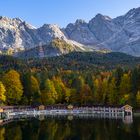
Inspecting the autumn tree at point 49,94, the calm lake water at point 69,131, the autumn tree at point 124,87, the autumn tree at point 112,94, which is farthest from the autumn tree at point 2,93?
the autumn tree at point 124,87

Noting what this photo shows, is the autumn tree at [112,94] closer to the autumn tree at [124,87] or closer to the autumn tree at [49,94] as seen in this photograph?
the autumn tree at [124,87]

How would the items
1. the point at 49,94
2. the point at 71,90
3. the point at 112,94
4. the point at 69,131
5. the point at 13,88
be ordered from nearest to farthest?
the point at 69,131 → the point at 112,94 → the point at 13,88 → the point at 49,94 → the point at 71,90

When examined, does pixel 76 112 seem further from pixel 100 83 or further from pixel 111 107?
pixel 100 83

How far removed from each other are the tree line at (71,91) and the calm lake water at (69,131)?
130 feet

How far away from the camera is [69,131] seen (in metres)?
97.1

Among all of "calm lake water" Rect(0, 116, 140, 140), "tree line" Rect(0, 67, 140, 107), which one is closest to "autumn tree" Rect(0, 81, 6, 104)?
"tree line" Rect(0, 67, 140, 107)

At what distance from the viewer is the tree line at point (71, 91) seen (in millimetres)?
153250

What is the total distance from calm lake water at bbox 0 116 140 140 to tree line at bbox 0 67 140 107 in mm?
39548

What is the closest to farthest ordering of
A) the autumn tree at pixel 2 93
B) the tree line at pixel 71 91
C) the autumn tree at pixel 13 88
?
1. the autumn tree at pixel 2 93
2. the tree line at pixel 71 91
3. the autumn tree at pixel 13 88

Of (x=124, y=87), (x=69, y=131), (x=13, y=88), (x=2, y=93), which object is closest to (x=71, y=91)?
(x=13, y=88)

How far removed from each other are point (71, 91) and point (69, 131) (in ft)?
277

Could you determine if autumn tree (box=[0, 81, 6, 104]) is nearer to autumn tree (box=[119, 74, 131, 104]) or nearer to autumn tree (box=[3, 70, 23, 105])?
autumn tree (box=[3, 70, 23, 105])

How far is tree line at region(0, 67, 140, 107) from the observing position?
153250 mm

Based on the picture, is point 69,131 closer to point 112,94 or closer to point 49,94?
point 112,94
